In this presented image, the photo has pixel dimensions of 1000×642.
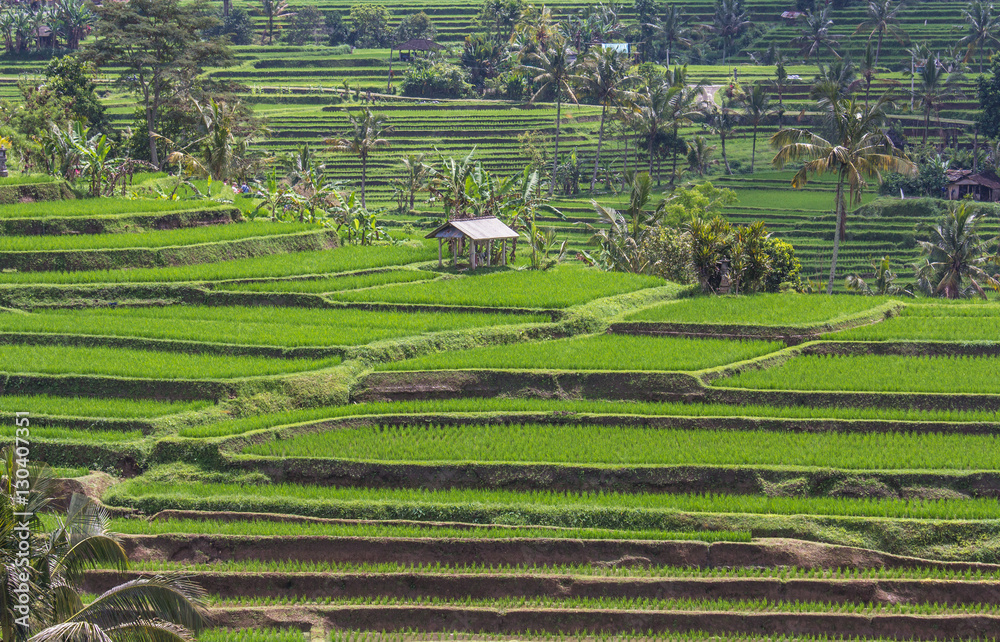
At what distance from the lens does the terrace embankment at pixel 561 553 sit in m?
12.8

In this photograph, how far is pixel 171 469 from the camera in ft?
48.2

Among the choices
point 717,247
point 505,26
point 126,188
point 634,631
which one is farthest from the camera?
point 505,26

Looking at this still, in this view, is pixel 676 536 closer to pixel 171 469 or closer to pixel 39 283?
pixel 171 469

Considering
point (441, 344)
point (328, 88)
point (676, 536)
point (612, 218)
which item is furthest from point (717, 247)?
point (328, 88)

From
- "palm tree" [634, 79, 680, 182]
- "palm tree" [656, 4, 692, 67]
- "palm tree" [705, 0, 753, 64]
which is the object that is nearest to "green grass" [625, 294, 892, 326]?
"palm tree" [634, 79, 680, 182]

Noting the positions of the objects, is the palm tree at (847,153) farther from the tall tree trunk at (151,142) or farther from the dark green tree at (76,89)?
the dark green tree at (76,89)

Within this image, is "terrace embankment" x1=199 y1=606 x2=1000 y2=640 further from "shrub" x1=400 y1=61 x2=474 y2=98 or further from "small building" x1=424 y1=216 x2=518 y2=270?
"shrub" x1=400 y1=61 x2=474 y2=98

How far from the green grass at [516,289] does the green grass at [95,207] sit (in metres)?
6.30

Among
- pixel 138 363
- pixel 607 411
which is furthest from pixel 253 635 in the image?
pixel 138 363

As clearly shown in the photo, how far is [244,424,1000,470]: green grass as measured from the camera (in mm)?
14523

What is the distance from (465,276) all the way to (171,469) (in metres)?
10.0

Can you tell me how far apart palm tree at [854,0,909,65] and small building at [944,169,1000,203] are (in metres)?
13.7

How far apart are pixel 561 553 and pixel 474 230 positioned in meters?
11.7

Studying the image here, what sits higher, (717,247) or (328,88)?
(328,88)
